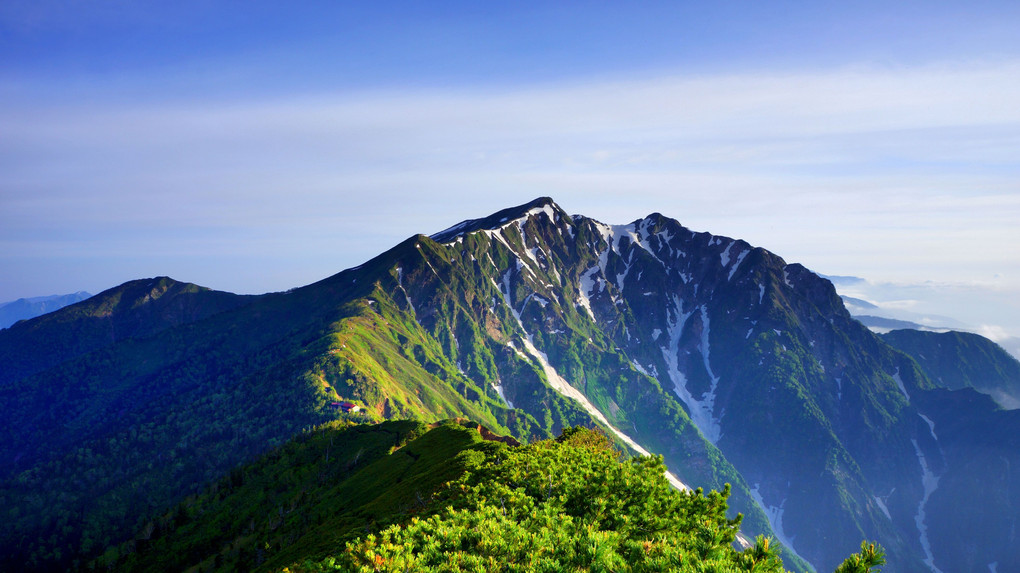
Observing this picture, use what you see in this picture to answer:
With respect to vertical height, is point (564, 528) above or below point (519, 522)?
above

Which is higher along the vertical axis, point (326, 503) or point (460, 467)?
point (460, 467)

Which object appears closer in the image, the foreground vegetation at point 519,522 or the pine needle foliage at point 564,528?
the pine needle foliage at point 564,528

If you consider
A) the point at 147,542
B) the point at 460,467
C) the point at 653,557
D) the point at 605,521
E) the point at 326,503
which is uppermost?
the point at 653,557

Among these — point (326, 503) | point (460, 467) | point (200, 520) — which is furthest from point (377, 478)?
point (200, 520)

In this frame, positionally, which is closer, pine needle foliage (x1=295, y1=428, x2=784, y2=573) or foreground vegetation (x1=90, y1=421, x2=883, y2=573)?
pine needle foliage (x1=295, y1=428, x2=784, y2=573)

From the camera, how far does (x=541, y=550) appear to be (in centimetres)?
3681

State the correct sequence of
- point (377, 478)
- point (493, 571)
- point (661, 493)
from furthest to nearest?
point (377, 478), point (661, 493), point (493, 571)

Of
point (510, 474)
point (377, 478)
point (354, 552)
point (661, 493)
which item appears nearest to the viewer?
point (354, 552)

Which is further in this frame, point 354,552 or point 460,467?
point 460,467

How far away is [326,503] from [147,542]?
83.3 meters

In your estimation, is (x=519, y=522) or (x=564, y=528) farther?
(x=519, y=522)

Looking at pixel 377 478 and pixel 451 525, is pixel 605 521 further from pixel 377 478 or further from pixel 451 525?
pixel 377 478

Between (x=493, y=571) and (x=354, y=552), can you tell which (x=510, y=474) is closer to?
(x=354, y=552)

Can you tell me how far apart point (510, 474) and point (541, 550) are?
30.1 metres
